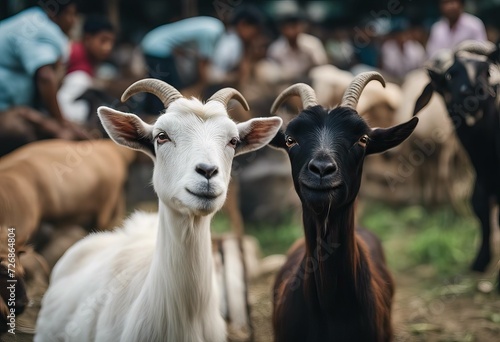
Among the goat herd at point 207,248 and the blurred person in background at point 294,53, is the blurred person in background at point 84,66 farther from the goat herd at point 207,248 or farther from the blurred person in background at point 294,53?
the goat herd at point 207,248

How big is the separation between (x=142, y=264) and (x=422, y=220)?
6375 millimetres

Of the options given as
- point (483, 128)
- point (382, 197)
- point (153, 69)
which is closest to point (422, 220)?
point (382, 197)

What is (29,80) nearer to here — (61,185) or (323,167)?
(61,185)

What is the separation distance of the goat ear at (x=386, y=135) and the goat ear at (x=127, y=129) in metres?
1.55

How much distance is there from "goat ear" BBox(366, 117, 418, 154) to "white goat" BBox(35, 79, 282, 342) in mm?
678

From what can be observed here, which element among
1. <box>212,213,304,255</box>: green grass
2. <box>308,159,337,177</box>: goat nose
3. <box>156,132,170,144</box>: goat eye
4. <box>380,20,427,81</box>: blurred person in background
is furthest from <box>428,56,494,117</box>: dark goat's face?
<box>380,20,427,81</box>: blurred person in background

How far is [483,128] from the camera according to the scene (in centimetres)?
684

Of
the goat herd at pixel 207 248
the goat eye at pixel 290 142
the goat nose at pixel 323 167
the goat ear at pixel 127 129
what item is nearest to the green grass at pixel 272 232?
the goat herd at pixel 207 248

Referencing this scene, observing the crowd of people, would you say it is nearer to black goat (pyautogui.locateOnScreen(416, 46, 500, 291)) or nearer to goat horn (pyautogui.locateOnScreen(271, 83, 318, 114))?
black goat (pyautogui.locateOnScreen(416, 46, 500, 291))

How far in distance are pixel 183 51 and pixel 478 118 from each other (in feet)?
15.8

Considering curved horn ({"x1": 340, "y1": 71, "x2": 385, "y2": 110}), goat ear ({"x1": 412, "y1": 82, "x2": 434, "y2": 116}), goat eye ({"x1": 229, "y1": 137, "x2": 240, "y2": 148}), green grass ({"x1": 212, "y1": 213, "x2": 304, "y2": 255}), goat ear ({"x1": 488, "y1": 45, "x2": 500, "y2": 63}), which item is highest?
goat ear ({"x1": 488, "y1": 45, "x2": 500, "y2": 63})

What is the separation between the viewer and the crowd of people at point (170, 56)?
6973mm

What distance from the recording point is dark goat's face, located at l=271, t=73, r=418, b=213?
4055mm

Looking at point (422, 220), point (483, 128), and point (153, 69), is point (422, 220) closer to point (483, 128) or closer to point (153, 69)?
point (483, 128)
